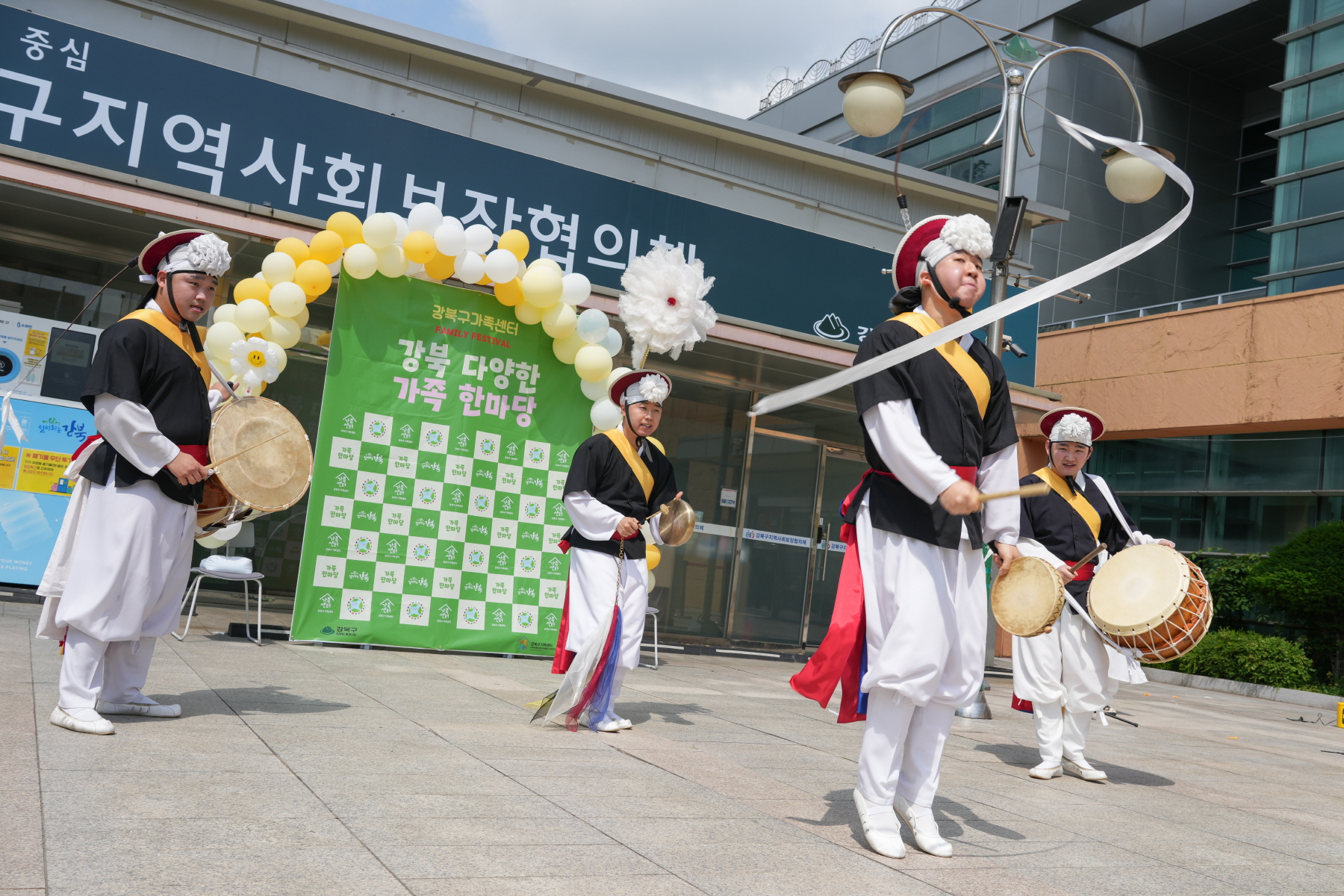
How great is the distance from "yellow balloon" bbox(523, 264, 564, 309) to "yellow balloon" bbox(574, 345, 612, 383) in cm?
50

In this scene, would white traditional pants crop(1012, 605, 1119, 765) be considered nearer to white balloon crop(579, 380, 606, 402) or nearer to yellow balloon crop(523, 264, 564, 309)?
white balloon crop(579, 380, 606, 402)

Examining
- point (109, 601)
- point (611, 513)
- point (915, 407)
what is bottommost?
point (109, 601)

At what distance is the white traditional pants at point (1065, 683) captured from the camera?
18.2ft

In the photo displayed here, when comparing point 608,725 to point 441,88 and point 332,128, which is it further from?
point 441,88

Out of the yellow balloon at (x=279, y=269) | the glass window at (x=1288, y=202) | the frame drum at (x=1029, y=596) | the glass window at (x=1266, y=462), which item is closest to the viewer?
the frame drum at (x=1029, y=596)

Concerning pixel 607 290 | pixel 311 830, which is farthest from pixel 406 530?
pixel 311 830

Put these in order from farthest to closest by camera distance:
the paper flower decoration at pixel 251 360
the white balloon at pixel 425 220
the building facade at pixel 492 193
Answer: the building facade at pixel 492 193 → the white balloon at pixel 425 220 → the paper flower decoration at pixel 251 360

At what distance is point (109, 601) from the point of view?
4.27m

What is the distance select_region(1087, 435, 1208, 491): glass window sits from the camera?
1816cm

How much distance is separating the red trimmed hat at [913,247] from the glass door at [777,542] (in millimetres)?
7860

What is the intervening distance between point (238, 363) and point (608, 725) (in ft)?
12.2

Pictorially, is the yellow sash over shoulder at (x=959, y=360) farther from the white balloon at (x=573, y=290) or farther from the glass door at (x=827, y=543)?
the glass door at (x=827, y=543)

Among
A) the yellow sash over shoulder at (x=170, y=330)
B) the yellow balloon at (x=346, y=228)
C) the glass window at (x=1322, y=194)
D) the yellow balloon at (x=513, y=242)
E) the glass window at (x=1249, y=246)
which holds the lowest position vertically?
the yellow sash over shoulder at (x=170, y=330)

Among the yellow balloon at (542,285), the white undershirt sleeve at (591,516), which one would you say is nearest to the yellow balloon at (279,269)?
the yellow balloon at (542,285)
